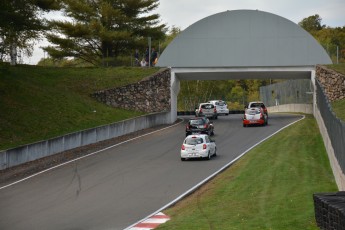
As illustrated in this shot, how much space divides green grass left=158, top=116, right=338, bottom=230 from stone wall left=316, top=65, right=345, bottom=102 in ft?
59.5

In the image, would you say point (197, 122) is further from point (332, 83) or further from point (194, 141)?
point (332, 83)

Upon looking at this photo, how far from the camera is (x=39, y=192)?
25.1 metres

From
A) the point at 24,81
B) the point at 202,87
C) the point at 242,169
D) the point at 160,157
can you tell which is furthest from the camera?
the point at 202,87

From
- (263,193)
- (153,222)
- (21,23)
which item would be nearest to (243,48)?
(21,23)

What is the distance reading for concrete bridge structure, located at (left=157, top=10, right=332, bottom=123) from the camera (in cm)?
5516

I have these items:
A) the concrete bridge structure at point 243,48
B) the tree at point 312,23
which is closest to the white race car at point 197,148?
the concrete bridge structure at point 243,48

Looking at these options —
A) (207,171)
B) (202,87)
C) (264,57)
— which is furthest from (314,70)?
(202,87)

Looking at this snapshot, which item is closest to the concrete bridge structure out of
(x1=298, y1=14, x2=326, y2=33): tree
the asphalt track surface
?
the asphalt track surface

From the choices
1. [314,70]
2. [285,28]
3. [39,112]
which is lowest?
[39,112]

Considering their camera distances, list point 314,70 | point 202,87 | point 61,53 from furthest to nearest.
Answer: point 202,87 < point 61,53 < point 314,70

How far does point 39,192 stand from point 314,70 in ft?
117

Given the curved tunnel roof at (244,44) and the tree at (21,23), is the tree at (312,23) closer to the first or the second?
the curved tunnel roof at (244,44)

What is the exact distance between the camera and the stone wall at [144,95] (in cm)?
5356

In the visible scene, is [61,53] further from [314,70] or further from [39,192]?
[39,192]
